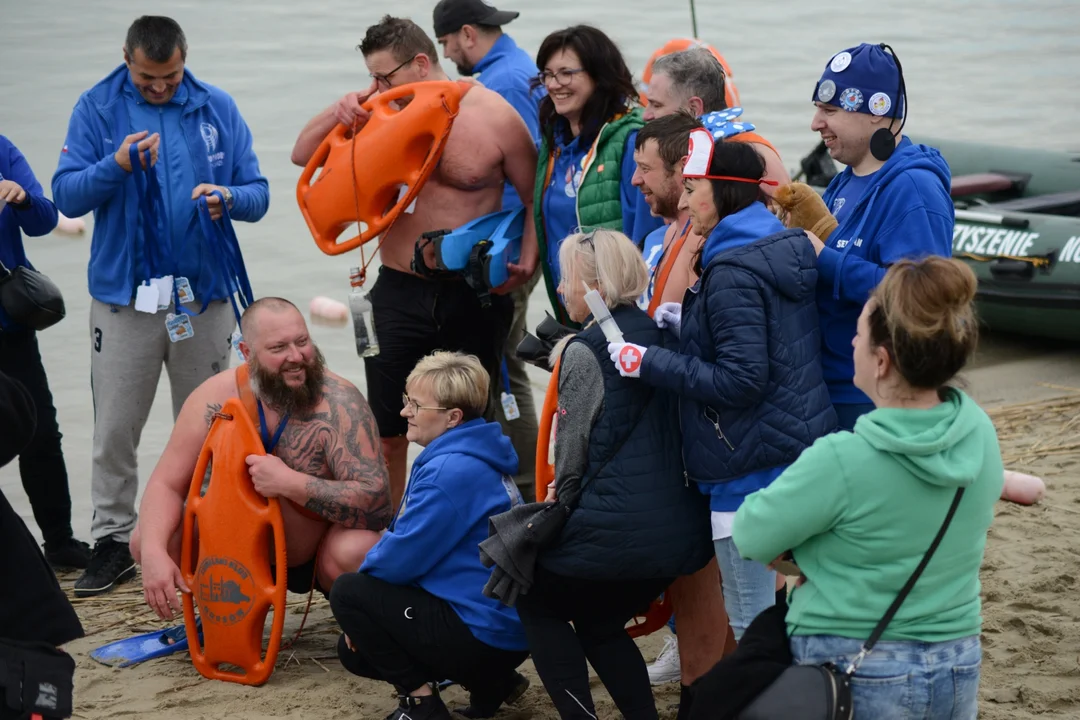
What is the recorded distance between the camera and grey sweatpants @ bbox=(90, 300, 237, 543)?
5.37 metres

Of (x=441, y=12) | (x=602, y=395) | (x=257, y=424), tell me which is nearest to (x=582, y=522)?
(x=602, y=395)

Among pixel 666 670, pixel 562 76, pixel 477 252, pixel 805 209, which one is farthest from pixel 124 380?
A: pixel 805 209

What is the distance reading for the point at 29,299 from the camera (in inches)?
203

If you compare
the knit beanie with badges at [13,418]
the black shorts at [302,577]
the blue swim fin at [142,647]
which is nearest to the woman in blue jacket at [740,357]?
the knit beanie with badges at [13,418]

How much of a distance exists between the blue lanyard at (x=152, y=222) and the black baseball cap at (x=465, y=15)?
177 cm

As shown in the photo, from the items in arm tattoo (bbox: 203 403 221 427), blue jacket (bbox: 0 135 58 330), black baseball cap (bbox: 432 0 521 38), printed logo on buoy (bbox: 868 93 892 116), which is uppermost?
black baseball cap (bbox: 432 0 521 38)

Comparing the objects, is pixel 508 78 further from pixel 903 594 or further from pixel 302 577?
pixel 903 594

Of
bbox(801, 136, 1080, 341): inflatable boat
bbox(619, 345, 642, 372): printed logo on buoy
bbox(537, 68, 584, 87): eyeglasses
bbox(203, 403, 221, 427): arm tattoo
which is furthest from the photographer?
bbox(801, 136, 1080, 341): inflatable boat

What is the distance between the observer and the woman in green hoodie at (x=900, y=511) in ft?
8.46

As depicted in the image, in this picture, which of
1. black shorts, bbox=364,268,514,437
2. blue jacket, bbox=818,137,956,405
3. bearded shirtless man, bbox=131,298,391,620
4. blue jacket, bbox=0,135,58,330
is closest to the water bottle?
black shorts, bbox=364,268,514,437

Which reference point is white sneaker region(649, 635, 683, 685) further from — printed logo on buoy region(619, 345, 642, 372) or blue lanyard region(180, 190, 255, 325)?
blue lanyard region(180, 190, 255, 325)

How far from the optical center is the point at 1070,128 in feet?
48.7

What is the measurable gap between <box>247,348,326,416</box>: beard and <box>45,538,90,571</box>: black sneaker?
1637mm

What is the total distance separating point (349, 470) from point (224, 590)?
0.59 meters
